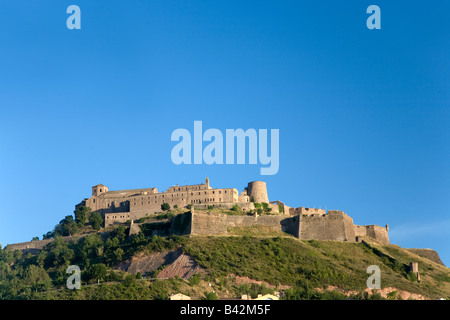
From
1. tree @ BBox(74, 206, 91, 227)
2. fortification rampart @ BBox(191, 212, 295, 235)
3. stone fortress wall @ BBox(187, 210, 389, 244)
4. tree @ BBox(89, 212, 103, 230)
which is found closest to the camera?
fortification rampart @ BBox(191, 212, 295, 235)

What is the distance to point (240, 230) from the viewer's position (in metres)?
85.9

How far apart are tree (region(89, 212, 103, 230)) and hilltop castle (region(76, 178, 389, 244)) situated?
3.44ft

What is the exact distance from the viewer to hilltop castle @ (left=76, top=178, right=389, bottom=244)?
85938 mm

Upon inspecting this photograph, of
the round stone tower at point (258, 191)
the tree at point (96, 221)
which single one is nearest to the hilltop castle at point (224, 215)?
the round stone tower at point (258, 191)

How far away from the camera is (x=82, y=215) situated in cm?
9981

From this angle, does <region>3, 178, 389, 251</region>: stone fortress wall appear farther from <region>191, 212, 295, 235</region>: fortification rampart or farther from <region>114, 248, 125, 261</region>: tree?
<region>114, 248, 125, 261</region>: tree

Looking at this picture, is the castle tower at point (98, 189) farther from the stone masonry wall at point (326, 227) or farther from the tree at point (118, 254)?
the stone masonry wall at point (326, 227)

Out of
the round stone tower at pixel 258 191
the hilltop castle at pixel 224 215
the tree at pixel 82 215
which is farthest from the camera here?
the round stone tower at pixel 258 191

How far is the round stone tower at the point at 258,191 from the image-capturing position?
10225cm

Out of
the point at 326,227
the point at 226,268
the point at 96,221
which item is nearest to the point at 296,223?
the point at 326,227

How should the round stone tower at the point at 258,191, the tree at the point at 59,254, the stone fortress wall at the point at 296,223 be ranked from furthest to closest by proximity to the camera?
the round stone tower at the point at 258,191 < the tree at the point at 59,254 < the stone fortress wall at the point at 296,223

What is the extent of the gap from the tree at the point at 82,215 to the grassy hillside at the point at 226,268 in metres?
6.40

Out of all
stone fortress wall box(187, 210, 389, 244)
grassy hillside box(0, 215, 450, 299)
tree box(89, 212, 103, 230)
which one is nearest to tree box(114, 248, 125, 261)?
grassy hillside box(0, 215, 450, 299)
